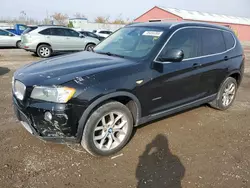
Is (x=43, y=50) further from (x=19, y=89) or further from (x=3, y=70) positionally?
(x=19, y=89)

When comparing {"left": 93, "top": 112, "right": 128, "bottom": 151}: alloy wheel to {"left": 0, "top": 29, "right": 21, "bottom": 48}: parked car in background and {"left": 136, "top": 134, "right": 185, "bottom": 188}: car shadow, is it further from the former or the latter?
{"left": 0, "top": 29, "right": 21, "bottom": 48}: parked car in background

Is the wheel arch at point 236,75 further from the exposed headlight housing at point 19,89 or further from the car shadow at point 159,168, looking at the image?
the exposed headlight housing at point 19,89

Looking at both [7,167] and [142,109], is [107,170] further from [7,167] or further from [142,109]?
[7,167]

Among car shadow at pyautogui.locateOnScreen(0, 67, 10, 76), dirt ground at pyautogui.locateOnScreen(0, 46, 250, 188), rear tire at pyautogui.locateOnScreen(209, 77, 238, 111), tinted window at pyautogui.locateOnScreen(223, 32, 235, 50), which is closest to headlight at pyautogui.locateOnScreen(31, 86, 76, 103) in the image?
dirt ground at pyautogui.locateOnScreen(0, 46, 250, 188)

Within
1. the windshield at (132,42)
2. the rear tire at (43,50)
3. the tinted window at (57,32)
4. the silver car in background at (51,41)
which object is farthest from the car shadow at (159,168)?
the tinted window at (57,32)

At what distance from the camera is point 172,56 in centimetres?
348

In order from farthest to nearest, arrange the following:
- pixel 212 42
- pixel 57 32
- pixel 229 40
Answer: pixel 57 32
pixel 229 40
pixel 212 42

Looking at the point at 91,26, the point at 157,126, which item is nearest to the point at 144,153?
the point at 157,126

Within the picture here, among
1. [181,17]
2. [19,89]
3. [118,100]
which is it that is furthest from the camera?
[181,17]

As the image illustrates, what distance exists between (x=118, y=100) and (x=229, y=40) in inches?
118

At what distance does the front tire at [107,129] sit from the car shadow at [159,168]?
42 cm

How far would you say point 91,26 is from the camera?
4541 cm

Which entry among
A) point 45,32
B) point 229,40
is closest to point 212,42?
point 229,40

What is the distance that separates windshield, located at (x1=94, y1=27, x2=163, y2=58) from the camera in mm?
3760
